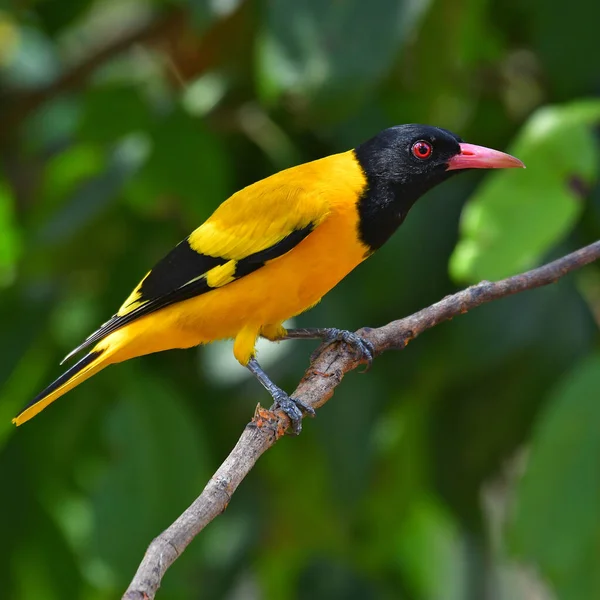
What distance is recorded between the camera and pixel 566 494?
322cm

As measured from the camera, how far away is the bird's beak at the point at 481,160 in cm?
309

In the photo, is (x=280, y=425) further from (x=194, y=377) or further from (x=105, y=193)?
(x=194, y=377)

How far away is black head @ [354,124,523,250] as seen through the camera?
3197 mm

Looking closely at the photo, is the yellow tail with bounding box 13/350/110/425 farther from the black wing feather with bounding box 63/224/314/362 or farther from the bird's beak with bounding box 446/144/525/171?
the bird's beak with bounding box 446/144/525/171

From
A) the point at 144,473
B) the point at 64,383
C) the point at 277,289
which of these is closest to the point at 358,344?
the point at 277,289

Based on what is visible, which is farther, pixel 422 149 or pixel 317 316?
pixel 317 316

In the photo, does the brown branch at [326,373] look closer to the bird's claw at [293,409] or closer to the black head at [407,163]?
the bird's claw at [293,409]

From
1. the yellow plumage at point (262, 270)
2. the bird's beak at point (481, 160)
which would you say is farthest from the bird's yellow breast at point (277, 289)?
the bird's beak at point (481, 160)

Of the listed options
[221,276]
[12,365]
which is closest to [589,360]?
[221,276]

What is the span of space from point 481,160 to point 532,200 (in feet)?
0.66

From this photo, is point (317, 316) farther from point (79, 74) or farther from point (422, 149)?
point (79, 74)

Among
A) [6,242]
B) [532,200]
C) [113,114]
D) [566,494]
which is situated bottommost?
[566,494]

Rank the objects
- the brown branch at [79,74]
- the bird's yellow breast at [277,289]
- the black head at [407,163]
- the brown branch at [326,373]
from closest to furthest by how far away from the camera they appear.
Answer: the brown branch at [326,373] → the bird's yellow breast at [277,289] → the black head at [407,163] → the brown branch at [79,74]

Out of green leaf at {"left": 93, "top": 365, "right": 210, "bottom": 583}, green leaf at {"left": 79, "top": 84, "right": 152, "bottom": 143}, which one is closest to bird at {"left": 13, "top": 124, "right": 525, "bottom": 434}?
green leaf at {"left": 93, "top": 365, "right": 210, "bottom": 583}
